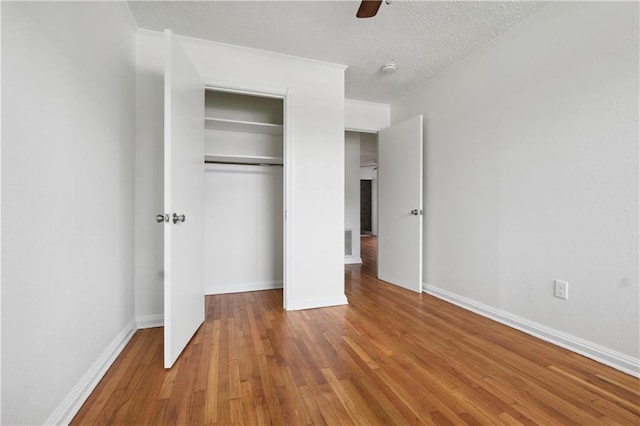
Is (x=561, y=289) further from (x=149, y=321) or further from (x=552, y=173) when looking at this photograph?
(x=149, y=321)

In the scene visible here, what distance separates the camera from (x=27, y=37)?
0.99 metres

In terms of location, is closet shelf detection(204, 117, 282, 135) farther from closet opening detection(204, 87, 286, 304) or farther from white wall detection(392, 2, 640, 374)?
white wall detection(392, 2, 640, 374)

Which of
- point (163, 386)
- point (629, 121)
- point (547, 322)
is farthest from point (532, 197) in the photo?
point (163, 386)

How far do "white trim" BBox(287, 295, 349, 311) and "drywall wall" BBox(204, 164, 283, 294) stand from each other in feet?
2.47

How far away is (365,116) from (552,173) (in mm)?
2294

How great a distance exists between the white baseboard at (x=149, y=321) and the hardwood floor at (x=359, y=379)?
0.21 feet

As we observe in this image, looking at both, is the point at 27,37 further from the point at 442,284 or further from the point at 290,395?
the point at 442,284

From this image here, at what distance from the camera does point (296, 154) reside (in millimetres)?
2582

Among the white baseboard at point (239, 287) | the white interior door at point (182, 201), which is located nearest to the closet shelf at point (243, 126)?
the white interior door at point (182, 201)

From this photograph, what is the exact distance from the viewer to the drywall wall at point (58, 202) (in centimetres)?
92

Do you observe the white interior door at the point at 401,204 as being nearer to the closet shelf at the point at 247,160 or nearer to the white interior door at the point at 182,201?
the closet shelf at the point at 247,160

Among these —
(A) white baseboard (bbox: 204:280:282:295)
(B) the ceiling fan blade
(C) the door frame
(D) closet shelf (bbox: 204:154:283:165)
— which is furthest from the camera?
(A) white baseboard (bbox: 204:280:282:295)

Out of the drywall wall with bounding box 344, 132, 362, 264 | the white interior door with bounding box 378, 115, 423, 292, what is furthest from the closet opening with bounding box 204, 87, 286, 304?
the drywall wall with bounding box 344, 132, 362, 264

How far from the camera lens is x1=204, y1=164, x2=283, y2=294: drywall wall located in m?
3.04
